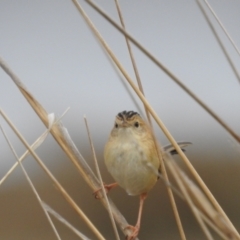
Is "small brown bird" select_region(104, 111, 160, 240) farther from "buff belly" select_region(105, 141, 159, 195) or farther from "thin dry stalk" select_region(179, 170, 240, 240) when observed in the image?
"thin dry stalk" select_region(179, 170, 240, 240)

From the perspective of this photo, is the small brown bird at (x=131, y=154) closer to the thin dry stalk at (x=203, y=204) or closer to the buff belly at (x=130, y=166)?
the buff belly at (x=130, y=166)

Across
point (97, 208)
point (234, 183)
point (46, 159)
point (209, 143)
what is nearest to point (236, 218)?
point (234, 183)

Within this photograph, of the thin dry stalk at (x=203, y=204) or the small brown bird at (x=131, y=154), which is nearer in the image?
the thin dry stalk at (x=203, y=204)

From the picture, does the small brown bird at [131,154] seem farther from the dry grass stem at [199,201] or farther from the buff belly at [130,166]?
the dry grass stem at [199,201]

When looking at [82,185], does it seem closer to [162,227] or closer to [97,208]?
[97,208]

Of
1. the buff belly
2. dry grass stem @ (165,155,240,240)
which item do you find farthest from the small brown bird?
dry grass stem @ (165,155,240,240)

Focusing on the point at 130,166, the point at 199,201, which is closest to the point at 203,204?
the point at 199,201

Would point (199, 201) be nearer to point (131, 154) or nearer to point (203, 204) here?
point (203, 204)

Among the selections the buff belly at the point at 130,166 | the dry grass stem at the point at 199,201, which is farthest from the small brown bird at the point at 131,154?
the dry grass stem at the point at 199,201
